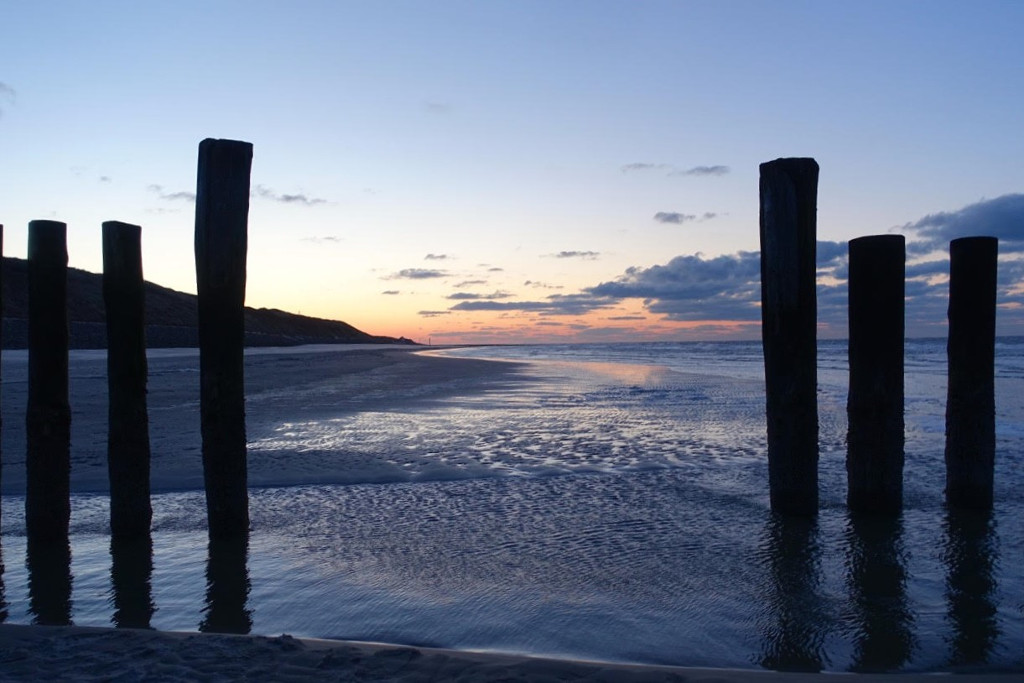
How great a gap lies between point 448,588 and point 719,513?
2.85 m

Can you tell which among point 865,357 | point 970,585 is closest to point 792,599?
point 970,585

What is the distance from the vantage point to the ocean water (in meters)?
3.90

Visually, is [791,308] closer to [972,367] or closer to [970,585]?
[972,367]

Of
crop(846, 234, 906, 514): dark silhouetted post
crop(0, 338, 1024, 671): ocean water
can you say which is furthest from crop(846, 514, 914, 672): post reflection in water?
crop(846, 234, 906, 514): dark silhouetted post

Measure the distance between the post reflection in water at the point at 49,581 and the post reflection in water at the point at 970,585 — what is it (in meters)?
4.72

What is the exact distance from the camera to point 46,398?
18.5 feet

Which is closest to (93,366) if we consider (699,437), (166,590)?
(699,437)

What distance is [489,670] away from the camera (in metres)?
3.35

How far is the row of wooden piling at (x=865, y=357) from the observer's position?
5797 mm

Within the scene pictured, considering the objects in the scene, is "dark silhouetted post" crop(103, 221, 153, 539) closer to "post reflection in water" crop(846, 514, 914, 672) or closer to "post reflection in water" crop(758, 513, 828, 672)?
"post reflection in water" crop(758, 513, 828, 672)

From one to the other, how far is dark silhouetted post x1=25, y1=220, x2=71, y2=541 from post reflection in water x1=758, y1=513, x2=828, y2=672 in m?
5.08

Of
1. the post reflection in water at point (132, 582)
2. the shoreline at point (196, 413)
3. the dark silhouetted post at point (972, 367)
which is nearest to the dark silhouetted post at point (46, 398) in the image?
the post reflection in water at point (132, 582)

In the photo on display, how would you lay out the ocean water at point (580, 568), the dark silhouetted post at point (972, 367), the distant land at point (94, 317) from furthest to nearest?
the distant land at point (94, 317) < the dark silhouetted post at point (972, 367) < the ocean water at point (580, 568)

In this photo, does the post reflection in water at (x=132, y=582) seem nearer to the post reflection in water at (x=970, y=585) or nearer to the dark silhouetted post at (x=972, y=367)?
the post reflection in water at (x=970, y=585)
